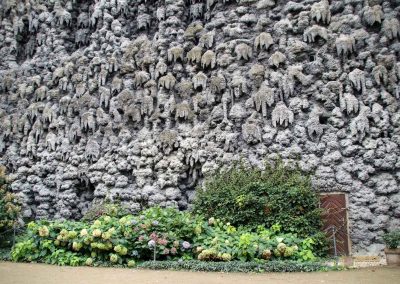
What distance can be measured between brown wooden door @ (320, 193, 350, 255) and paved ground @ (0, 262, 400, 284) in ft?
6.27

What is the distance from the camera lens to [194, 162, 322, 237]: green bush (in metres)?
9.02

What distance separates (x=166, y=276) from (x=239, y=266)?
1311mm

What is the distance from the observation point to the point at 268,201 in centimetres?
923

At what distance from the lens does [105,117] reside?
12.4 metres

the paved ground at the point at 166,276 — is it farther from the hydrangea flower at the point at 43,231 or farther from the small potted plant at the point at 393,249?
the hydrangea flower at the point at 43,231

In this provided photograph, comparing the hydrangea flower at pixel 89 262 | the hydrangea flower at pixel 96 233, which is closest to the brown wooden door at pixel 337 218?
the hydrangea flower at pixel 96 233

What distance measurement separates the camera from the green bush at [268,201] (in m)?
9.02

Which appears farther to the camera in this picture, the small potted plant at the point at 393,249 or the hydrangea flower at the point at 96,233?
the small potted plant at the point at 393,249

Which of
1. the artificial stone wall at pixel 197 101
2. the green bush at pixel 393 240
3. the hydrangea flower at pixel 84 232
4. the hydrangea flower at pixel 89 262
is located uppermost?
the artificial stone wall at pixel 197 101

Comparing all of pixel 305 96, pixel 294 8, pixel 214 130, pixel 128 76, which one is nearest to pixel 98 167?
pixel 128 76

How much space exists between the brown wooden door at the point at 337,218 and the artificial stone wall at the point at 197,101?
177mm

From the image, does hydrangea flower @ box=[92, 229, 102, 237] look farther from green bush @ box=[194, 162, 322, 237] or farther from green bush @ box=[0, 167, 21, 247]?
green bush @ box=[0, 167, 21, 247]

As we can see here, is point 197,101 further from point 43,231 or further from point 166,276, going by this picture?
point 166,276

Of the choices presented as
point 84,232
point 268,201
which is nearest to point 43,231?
point 84,232
